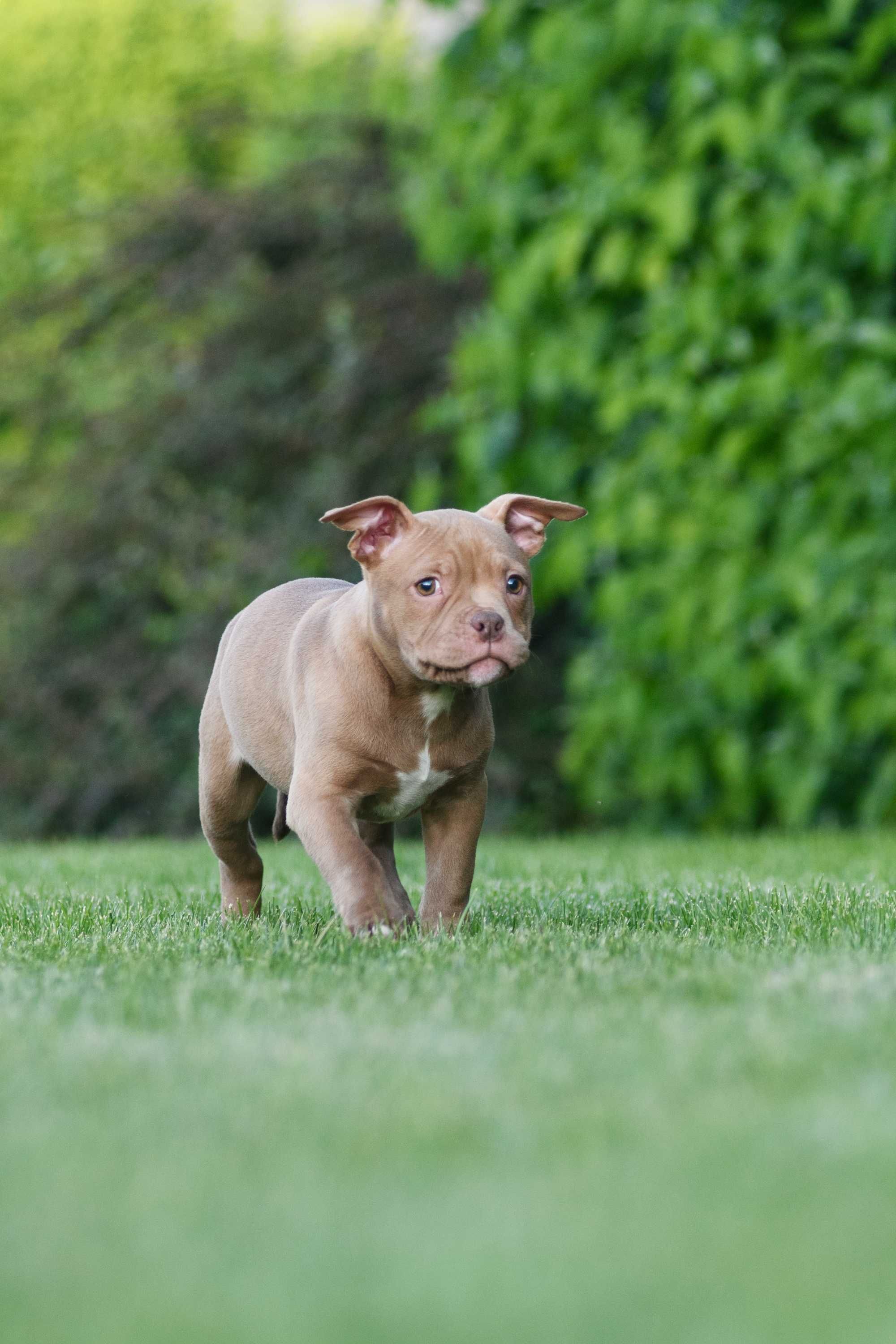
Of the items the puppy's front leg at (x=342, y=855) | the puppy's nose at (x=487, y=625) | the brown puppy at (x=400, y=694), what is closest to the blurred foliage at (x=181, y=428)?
the brown puppy at (x=400, y=694)

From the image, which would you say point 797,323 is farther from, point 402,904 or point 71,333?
point 71,333

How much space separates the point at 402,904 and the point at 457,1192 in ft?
7.86

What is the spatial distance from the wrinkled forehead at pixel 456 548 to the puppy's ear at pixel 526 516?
0.77 feet

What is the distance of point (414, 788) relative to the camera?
379cm

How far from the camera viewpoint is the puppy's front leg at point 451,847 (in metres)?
3.88

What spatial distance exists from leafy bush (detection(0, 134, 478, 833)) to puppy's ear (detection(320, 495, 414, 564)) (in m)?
5.37

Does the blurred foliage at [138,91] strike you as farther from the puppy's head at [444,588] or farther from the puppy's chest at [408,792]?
the puppy's chest at [408,792]

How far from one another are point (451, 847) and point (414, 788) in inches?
7.0

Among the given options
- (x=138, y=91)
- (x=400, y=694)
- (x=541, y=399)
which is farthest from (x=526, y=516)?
(x=138, y=91)

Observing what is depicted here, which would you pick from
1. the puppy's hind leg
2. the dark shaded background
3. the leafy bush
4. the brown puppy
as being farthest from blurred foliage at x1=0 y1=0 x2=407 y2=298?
the brown puppy

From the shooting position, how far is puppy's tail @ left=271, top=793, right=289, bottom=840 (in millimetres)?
4332

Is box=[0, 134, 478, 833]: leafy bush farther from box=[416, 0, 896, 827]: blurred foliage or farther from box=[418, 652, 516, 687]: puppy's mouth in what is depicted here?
box=[418, 652, 516, 687]: puppy's mouth

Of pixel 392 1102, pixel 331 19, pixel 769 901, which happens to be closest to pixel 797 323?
pixel 769 901

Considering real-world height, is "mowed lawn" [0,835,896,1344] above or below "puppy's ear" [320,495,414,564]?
below
